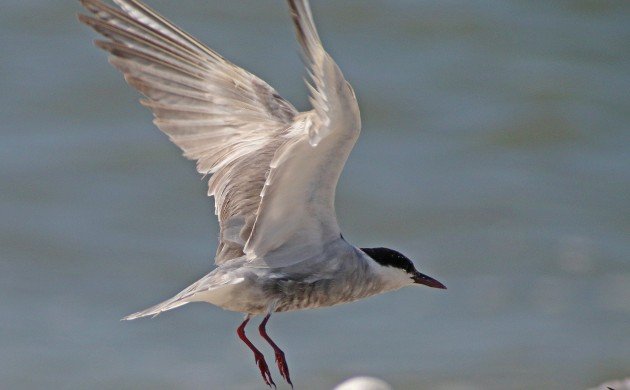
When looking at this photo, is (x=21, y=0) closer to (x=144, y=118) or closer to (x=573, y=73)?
(x=144, y=118)

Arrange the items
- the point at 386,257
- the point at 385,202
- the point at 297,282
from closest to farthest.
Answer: the point at 297,282 → the point at 386,257 → the point at 385,202

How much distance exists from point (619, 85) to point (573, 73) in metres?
0.45

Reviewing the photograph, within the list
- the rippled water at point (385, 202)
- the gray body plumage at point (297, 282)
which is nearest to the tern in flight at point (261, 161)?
the gray body plumage at point (297, 282)

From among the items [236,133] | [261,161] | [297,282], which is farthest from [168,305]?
[236,133]

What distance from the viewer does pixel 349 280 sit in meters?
5.13

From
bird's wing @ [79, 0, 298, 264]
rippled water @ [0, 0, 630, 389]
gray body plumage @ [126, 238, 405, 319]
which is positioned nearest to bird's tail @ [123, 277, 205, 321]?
gray body plumage @ [126, 238, 405, 319]

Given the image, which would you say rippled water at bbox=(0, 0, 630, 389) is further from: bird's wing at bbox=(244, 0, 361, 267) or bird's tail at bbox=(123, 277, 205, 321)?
bird's tail at bbox=(123, 277, 205, 321)

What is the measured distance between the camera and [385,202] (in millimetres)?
9570

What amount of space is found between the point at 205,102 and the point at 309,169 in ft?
4.64

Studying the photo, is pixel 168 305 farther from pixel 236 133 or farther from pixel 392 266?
pixel 236 133

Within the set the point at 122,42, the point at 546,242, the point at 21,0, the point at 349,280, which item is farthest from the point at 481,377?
the point at 21,0

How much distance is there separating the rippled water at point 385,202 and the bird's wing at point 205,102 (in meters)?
2.33

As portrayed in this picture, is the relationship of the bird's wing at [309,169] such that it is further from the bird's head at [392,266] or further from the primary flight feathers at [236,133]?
the bird's head at [392,266]

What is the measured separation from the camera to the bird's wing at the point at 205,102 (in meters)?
5.44
